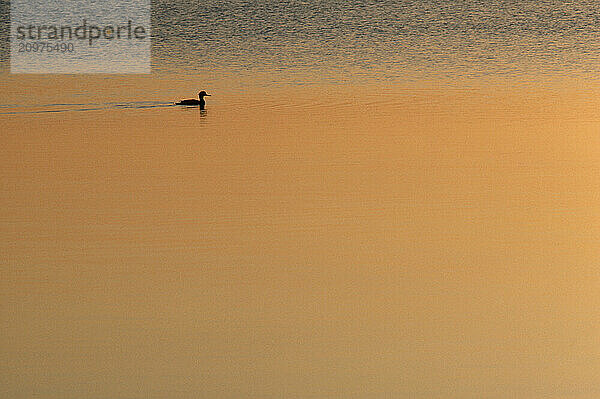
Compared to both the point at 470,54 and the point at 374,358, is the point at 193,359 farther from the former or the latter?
the point at 470,54

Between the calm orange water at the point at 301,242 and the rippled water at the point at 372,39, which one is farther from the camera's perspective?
the rippled water at the point at 372,39

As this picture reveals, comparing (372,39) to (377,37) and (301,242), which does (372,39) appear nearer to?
(377,37)

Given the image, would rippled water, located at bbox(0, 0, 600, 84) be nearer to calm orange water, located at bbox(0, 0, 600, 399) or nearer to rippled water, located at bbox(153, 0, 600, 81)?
rippled water, located at bbox(153, 0, 600, 81)
